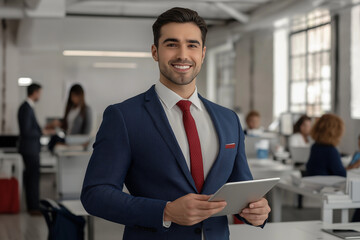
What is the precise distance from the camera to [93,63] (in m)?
15.8

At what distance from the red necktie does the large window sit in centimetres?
963

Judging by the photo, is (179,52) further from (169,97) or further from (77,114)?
(77,114)

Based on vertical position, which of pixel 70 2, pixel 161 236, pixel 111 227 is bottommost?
pixel 111 227

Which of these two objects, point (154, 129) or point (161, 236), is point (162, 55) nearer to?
point (154, 129)

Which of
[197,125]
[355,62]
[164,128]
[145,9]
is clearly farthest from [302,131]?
[164,128]

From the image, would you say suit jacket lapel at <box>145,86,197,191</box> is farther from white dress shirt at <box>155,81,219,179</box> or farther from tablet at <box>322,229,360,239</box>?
tablet at <box>322,229,360,239</box>

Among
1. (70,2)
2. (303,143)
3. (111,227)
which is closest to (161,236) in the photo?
(111,227)

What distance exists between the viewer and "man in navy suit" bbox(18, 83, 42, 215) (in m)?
7.65

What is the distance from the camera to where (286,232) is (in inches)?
121

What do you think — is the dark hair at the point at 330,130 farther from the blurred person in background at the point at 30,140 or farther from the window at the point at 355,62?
the window at the point at 355,62

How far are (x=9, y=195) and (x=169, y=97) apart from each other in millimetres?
6844

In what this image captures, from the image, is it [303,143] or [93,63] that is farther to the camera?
[93,63]

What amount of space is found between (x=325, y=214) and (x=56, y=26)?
12.8 metres

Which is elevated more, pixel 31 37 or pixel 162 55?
pixel 31 37
